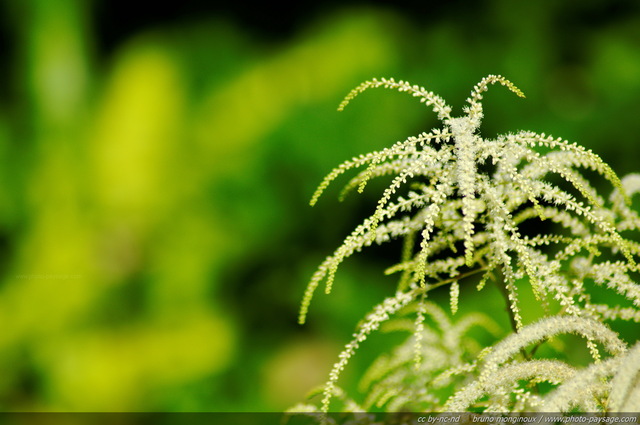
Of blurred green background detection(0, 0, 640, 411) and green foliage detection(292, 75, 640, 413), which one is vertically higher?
blurred green background detection(0, 0, 640, 411)

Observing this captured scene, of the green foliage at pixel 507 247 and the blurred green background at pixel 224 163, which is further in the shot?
the blurred green background at pixel 224 163

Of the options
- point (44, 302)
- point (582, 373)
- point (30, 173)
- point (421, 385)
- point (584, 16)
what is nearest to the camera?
point (582, 373)

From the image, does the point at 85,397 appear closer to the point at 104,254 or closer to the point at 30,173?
the point at 104,254

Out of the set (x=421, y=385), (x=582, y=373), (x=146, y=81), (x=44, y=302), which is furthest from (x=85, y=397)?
(x=582, y=373)

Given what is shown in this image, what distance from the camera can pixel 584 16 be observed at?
2.18 m

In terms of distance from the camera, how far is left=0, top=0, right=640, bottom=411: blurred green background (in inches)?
83.4

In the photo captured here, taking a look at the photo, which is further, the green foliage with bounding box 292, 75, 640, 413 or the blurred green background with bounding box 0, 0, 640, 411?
the blurred green background with bounding box 0, 0, 640, 411

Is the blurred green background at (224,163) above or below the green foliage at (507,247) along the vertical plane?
above

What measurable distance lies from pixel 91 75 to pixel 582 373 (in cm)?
245

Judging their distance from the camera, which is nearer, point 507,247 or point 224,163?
point 507,247

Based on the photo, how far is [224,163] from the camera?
2.27 m

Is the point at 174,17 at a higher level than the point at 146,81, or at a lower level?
higher

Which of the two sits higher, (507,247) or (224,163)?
(224,163)

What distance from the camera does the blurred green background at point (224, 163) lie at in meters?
2.12
